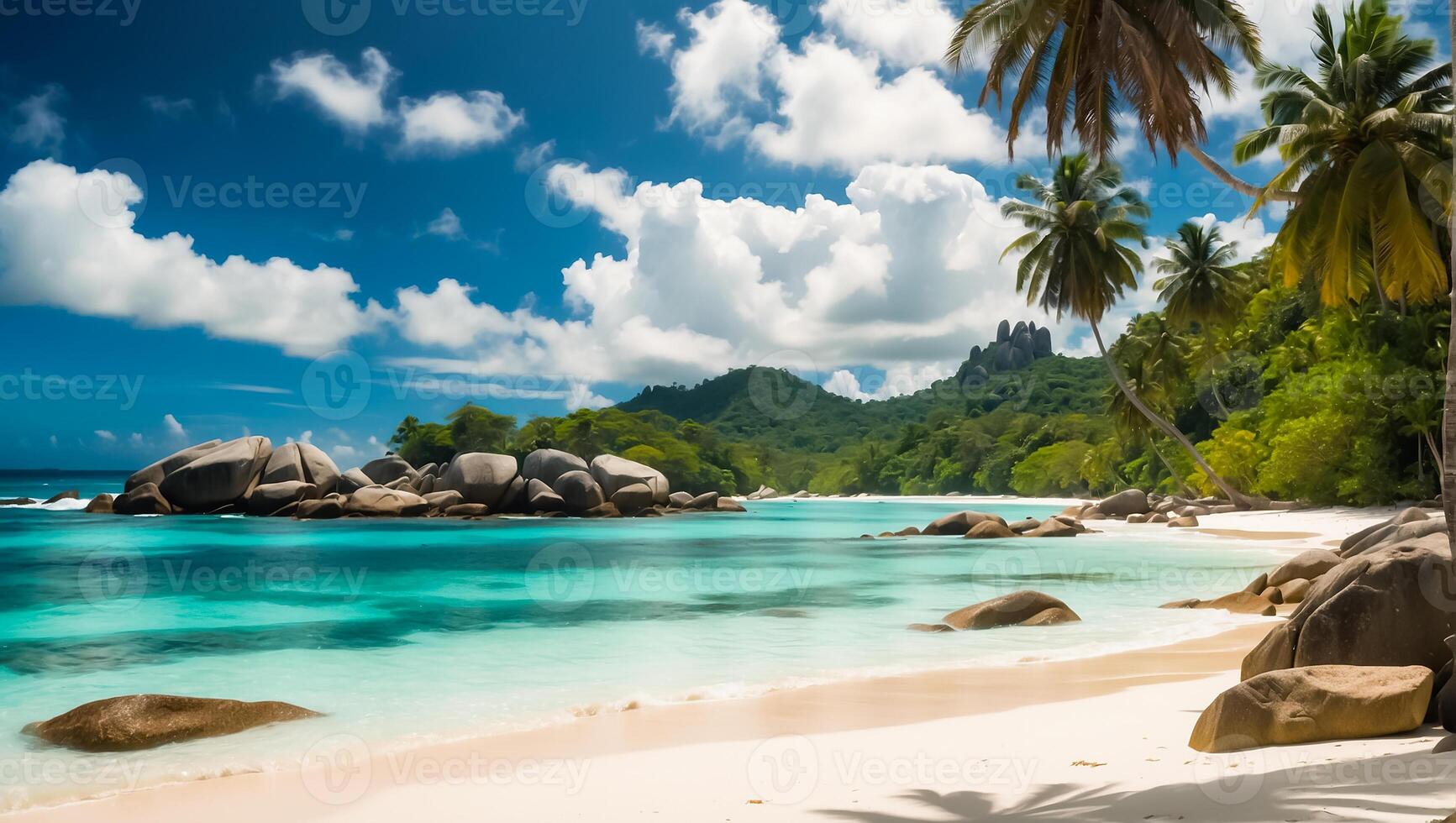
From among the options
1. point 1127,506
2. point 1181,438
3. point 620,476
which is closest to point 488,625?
point 1181,438

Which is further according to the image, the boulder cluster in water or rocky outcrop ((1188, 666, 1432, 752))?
the boulder cluster in water

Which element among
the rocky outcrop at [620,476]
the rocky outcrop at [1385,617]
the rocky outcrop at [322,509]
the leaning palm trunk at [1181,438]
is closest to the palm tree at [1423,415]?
the leaning palm trunk at [1181,438]

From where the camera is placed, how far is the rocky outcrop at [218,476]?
45.9 metres

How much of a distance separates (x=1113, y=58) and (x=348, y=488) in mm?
46400

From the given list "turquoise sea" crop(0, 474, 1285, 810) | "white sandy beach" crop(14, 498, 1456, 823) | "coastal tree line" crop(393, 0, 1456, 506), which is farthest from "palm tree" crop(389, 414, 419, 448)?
"white sandy beach" crop(14, 498, 1456, 823)

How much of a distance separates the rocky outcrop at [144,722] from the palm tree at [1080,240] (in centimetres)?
3122

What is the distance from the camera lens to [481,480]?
158 feet

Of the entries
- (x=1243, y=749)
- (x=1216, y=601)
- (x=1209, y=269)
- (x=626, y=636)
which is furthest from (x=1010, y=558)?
(x=1209, y=269)

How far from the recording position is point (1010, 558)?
2322cm

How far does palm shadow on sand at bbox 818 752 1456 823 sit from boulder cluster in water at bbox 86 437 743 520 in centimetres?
4511

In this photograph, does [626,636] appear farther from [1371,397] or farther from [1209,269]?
[1209,269]

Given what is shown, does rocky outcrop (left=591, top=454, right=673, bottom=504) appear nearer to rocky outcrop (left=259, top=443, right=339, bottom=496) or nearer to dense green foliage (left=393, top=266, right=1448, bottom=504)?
rocky outcrop (left=259, top=443, right=339, bottom=496)

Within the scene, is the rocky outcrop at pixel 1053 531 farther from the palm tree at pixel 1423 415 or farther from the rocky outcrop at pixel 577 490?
the rocky outcrop at pixel 577 490

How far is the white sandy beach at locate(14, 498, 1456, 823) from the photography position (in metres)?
3.95
